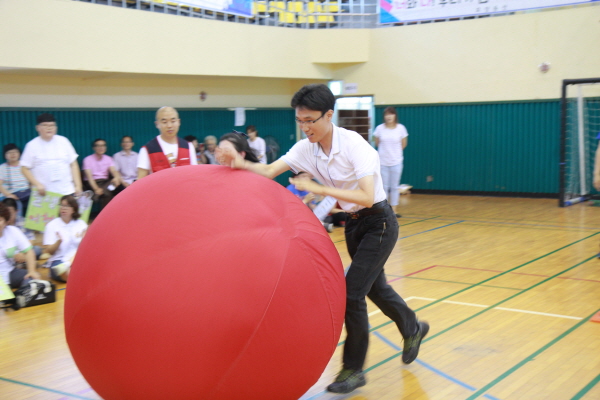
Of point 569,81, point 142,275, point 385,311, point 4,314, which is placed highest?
point 569,81

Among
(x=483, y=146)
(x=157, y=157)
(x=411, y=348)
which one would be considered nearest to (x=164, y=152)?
(x=157, y=157)

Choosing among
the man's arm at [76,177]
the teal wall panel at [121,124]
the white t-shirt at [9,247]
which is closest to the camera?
the white t-shirt at [9,247]

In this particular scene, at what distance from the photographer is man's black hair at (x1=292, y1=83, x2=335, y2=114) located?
3506mm

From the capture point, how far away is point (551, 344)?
470 centimetres

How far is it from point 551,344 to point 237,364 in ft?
9.34

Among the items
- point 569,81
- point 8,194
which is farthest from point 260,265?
point 569,81

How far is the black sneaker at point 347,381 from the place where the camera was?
378cm

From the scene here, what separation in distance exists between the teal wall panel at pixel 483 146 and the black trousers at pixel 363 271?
36.6 ft

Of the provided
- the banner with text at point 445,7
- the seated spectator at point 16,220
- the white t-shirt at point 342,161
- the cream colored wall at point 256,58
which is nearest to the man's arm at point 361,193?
the white t-shirt at point 342,161

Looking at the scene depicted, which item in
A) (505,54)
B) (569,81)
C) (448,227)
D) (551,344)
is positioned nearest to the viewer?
(551,344)

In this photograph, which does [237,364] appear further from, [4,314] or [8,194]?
[8,194]

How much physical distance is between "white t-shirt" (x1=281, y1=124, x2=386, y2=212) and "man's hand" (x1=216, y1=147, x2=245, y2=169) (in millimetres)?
487

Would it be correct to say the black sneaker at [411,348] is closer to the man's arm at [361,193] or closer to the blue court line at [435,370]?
the blue court line at [435,370]

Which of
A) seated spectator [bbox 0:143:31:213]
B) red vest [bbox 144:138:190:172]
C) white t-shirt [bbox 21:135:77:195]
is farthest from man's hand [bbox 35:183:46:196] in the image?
red vest [bbox 144:138:190:172]
